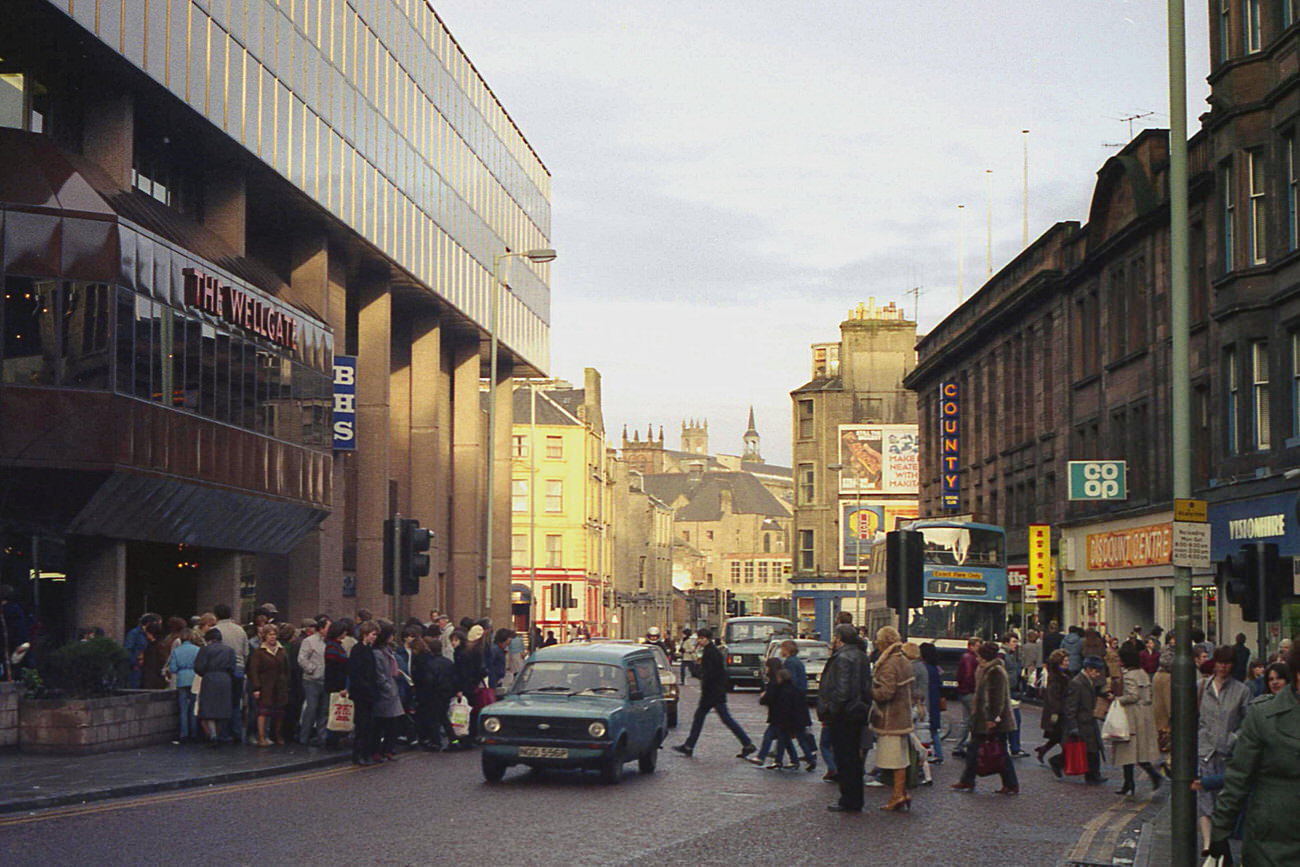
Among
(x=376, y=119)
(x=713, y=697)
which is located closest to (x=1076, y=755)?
(x=713, y=697)

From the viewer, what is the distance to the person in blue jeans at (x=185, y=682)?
74.9 feet

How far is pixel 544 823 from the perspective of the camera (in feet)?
49.7

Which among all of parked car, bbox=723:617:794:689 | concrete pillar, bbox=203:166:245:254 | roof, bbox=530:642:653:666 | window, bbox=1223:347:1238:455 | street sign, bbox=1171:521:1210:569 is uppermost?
concrete pillar, bbox=203:166:245:254

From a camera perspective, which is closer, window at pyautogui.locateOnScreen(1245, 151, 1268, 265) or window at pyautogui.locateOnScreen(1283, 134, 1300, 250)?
window at pyautogui.locateOnScreen(1283, 134, 1300, 250)

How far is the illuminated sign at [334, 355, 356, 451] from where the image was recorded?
44969mm

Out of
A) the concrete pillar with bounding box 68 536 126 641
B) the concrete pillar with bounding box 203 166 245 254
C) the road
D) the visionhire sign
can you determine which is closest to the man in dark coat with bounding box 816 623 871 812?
the road

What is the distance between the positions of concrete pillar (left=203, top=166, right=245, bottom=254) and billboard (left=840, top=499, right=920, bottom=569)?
57124 mm

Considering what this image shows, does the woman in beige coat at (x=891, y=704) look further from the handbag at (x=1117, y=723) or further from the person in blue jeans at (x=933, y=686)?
the person in blue jeans at (x=933, y=686)

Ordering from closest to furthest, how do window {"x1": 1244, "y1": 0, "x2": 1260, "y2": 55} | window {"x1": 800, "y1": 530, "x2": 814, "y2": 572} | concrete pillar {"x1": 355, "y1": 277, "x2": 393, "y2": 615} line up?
window {"x1": 1244, "y1": 0, "x2": 1260, "y2": 55}
concrete pillar {"x1": 355, "y1": 277, "x2": 393, "y2": 615}
window {"x1": 800, "y1": 530, "x2": 814, "y2": 572}

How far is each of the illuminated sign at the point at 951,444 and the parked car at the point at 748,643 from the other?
17197mm

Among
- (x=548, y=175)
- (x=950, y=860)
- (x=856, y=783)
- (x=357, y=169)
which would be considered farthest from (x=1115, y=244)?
(x=548, y=175)

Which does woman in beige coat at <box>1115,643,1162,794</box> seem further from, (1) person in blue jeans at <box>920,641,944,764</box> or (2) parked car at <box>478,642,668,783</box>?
(2) parked car at <box>478,642,668,783</box>

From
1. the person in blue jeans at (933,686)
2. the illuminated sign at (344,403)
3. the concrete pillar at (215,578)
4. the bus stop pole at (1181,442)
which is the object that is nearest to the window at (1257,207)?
the person in blue jeans at (933,686)

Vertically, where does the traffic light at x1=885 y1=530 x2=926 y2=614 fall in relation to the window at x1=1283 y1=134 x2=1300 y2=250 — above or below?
below
